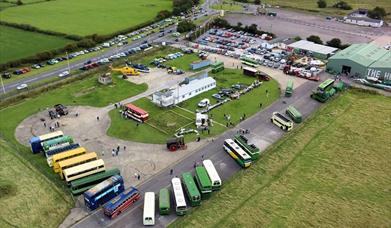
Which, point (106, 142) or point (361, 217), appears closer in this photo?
point (361, 217)

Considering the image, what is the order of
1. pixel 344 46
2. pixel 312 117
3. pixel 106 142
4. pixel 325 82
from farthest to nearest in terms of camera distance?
1. pixel 344 46
2. pixel 325 82
3. pixel 312 117
4. pixel 106 142

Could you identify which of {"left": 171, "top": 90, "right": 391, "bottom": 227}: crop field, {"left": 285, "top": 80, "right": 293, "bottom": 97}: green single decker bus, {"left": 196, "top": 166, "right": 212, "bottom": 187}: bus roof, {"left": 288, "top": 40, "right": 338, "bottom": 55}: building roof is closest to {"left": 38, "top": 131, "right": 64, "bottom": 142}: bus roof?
{"left": 196, "top": 166, "right": 212, "bottom": 187}: bus roof

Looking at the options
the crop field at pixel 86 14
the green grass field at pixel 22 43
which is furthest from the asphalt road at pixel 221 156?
the crop field at pixel 86 14

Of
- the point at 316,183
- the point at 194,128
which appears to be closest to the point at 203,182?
the point at 316,183

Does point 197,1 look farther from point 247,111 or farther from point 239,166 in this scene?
point 239,166

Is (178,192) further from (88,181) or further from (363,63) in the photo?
(363,63)

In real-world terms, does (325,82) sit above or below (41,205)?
above

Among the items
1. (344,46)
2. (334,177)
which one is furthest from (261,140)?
(344,46)
